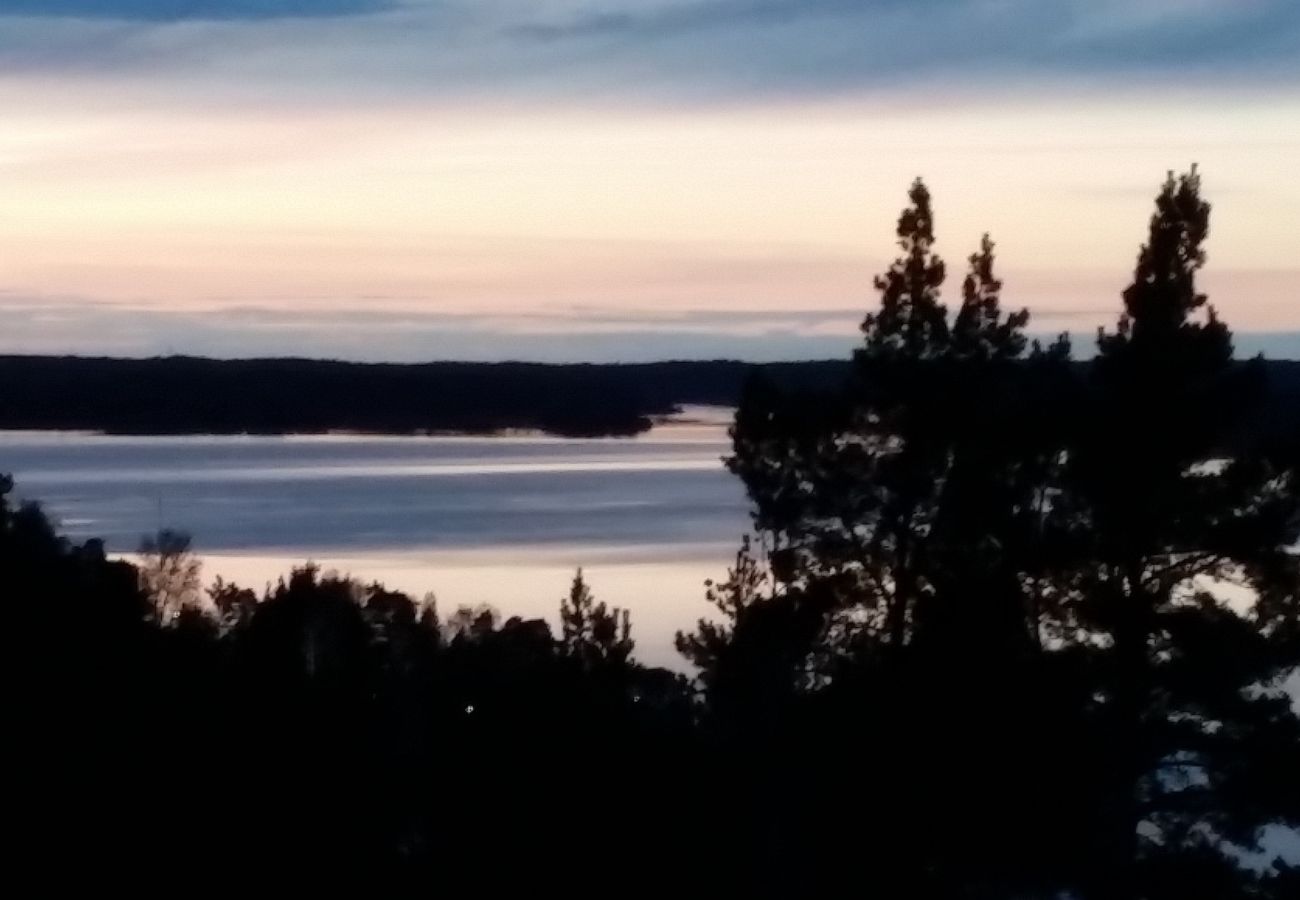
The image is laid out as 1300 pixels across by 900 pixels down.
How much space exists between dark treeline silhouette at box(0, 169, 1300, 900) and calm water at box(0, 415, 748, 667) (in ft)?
9.82

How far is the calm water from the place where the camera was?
53031 millimetres

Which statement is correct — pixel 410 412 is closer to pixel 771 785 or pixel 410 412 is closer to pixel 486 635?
pixel 486 635

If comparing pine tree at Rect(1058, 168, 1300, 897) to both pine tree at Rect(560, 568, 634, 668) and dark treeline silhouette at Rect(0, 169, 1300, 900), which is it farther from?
pine tree at Rect(560, 568, 634, 668)

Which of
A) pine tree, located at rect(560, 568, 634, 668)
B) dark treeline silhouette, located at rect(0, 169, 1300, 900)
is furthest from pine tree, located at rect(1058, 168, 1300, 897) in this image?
pine tree, located at rect(560, 568, 634, 668)

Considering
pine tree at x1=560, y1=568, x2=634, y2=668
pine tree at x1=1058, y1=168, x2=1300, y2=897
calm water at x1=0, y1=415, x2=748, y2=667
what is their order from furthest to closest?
calm water at x1=0, y1=415, x2=748, y2=667 → pine tree at x1=1058, y1=168, x2=1300, y2=897 → pine tree at x1=560, y1=568, x2=634, y2=668

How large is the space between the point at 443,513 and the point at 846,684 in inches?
2280

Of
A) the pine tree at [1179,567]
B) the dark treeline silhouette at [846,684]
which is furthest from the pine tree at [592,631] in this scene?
the pine tree at [1179,567]

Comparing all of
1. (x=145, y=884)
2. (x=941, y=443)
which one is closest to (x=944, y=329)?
(x=941, y=443)

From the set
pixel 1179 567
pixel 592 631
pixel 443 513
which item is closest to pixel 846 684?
pixel 592 631

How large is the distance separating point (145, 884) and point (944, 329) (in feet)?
47.2

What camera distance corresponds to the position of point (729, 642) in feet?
83.8

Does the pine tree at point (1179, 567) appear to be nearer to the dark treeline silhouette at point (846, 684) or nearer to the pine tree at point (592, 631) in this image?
the dark treeline silhouette at point (846, 684)

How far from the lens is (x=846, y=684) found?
873 inches

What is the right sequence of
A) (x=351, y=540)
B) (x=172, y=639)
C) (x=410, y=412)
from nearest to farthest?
(x=172, y=639)
(x=351, y=540)
(x=410, y=412)
